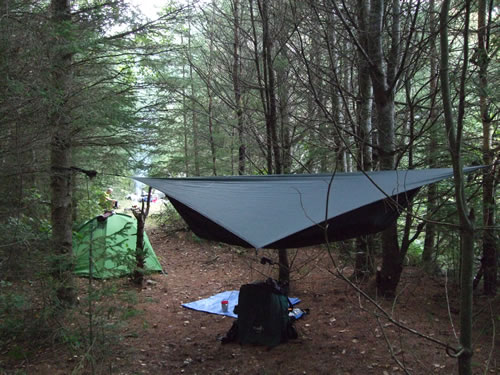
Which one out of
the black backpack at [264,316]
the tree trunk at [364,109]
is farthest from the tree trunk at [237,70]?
the black backpack at [264,316]

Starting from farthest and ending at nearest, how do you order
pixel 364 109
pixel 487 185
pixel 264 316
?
pixel 364 109, pixel 487 185, pixel 264 316

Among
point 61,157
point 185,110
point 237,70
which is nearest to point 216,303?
point 61,157

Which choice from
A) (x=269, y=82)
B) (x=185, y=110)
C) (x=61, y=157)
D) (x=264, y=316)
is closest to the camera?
(x=264, y=316)

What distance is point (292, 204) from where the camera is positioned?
235 cm

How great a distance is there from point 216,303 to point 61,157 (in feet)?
7.16

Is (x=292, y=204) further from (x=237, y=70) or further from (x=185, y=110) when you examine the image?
(x=237, y=70)

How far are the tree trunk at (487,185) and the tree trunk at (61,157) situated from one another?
3.13 metres

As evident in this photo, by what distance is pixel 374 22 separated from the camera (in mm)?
3047

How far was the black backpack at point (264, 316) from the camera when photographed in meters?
2.97

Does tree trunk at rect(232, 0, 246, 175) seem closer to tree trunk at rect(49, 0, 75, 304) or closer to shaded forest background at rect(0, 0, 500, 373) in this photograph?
shaded forest background at rect(0, 0, 500, 373)

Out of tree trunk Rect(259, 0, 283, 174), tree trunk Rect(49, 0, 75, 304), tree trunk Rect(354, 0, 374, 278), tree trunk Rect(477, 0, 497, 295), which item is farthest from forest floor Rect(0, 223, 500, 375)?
tree trunk Rect(259, 0, 283, 174)

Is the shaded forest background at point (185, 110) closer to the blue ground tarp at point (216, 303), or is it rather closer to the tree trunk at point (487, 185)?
the tree trunk at point (487, 185)

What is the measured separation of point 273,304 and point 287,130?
8.48 ft

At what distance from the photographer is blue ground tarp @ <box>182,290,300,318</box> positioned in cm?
389
